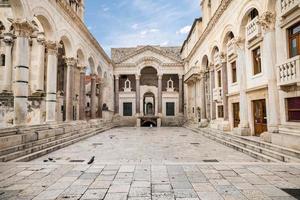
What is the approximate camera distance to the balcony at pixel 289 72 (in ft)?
23.0

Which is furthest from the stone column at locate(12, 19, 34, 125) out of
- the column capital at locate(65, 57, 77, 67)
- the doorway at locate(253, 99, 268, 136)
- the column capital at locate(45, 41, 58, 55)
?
the doorway at locate(253, 99, 268, 136)

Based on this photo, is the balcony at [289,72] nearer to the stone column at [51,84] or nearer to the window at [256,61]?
the window at [256,61]

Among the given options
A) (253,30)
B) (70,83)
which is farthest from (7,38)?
(253,30)

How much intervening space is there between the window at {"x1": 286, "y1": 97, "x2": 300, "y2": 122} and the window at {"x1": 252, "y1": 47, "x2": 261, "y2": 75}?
10.7 ft

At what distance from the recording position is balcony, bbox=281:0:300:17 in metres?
7.11

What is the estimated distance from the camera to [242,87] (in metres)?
11.8

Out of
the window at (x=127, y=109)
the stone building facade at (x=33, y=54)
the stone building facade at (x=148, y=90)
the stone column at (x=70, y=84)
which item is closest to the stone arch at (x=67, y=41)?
the stone building facade at (x=33, y=54)

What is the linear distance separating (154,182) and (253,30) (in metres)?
9.59

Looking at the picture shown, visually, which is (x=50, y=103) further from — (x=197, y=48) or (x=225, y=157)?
(x=197, y=48)

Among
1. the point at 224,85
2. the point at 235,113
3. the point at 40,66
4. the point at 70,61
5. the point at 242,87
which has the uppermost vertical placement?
the point at 70,61

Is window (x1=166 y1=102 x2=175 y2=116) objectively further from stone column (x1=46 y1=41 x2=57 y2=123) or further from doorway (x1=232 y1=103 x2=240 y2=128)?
stone column (x1=46 y1=41 x2=57 y2=123)

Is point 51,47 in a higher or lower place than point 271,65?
higher

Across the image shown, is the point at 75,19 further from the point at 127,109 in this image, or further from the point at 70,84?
the point at 127,109

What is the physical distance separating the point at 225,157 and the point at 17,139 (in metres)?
8.17
